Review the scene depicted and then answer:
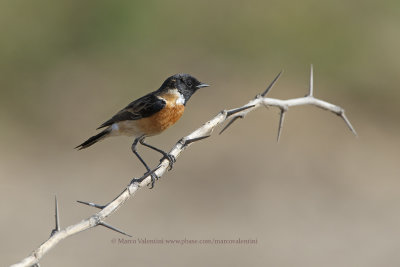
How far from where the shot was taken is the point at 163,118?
16.3 feet

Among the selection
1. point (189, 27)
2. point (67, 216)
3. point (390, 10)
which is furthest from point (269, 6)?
point (67, 216)

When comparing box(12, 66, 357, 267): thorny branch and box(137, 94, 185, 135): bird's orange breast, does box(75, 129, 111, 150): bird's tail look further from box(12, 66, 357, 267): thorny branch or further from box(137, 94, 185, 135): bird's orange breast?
box(12, 66, 357, 267): thorny branch

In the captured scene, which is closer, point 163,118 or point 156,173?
point 156,173

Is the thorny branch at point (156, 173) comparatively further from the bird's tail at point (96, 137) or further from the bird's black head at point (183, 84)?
the bird's black head at point (183, 84)

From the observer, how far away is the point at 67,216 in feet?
31.8

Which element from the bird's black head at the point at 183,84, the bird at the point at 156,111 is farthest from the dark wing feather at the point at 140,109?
the bird's black head at the point at 183,84

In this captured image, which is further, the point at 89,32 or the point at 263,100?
the point at 89,32

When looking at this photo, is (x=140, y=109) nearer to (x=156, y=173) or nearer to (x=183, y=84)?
(x=183, y=84)

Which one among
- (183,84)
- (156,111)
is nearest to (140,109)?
(156,111)

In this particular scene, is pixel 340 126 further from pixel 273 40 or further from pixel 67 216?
pixel 67 216

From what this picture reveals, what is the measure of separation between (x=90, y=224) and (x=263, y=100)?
165 cm

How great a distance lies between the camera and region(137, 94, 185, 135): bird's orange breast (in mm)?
4969

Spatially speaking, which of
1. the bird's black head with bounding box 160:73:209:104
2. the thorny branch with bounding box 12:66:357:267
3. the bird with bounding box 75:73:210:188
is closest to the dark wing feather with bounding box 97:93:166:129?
the bird with bounding box 75:73:210:188

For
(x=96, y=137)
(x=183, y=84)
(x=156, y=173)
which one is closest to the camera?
(x=156, y=173)
